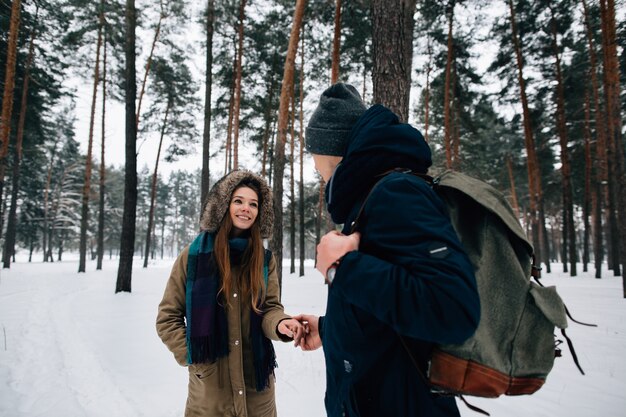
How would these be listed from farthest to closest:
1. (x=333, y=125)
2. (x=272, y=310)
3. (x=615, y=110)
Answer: (x=615, y=110) < (x=272, y=310) < (x=333, y=125)

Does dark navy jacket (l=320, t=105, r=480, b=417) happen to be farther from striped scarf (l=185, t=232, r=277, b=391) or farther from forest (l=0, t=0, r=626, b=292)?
forest (l=0, t=0, r=626, b=292)

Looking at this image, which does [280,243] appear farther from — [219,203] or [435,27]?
[435,27]

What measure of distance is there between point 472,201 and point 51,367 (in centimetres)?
563

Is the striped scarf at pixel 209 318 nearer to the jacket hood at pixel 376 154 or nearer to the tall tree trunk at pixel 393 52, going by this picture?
the jacket hood at pixel 376 154

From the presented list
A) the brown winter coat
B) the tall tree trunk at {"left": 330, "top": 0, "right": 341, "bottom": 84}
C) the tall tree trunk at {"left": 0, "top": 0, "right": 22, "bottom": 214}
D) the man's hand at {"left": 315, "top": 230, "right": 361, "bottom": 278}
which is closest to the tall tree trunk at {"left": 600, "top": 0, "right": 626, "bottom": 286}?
the tall tree trunk at {"left": 330, "top": 0, "right": 341, "bottom": 84}

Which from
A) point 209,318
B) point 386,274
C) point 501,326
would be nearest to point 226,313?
point 209,318

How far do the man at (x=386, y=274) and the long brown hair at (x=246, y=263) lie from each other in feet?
4.05

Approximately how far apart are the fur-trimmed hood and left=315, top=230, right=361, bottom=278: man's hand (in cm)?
166

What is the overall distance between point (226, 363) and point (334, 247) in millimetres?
1666

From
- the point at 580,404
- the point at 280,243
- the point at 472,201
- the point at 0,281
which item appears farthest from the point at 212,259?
the point at 0,281

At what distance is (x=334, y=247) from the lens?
1.07 meters

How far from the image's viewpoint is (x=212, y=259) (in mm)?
2354

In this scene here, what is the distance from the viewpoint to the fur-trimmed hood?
2.55 m

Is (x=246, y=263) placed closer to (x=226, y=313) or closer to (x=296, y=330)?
(x=226, y=313)
